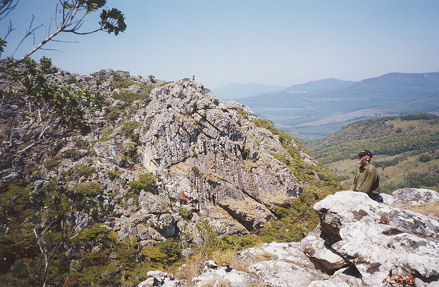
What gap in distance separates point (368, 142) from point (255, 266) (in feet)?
780

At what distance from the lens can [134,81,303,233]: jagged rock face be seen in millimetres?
25938

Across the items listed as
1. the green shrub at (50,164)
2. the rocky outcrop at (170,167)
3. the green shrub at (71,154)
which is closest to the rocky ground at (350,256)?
the rocky outcrop at (170,167)

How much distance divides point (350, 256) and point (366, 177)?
11.1 ft

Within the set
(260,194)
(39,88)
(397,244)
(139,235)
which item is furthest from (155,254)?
(397,244)

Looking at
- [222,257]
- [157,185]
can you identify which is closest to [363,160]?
[222,257]

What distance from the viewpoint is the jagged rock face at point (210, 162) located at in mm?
25938

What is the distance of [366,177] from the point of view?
7906 millimetres

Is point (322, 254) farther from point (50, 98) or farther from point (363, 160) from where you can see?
point (50, 98)

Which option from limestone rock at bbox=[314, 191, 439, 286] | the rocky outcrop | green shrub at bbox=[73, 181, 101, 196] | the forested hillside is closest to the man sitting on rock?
limestone rock at bbox=[314, 191, 439, 286]

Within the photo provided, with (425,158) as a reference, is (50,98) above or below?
above

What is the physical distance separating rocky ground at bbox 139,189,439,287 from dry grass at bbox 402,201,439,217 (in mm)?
2142

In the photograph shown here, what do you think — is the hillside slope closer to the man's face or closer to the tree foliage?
the tree foliage

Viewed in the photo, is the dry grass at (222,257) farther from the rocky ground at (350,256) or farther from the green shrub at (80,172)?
the green shrub at (80,172)

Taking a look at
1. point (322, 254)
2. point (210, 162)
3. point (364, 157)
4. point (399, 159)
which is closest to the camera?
point (322, 254)
